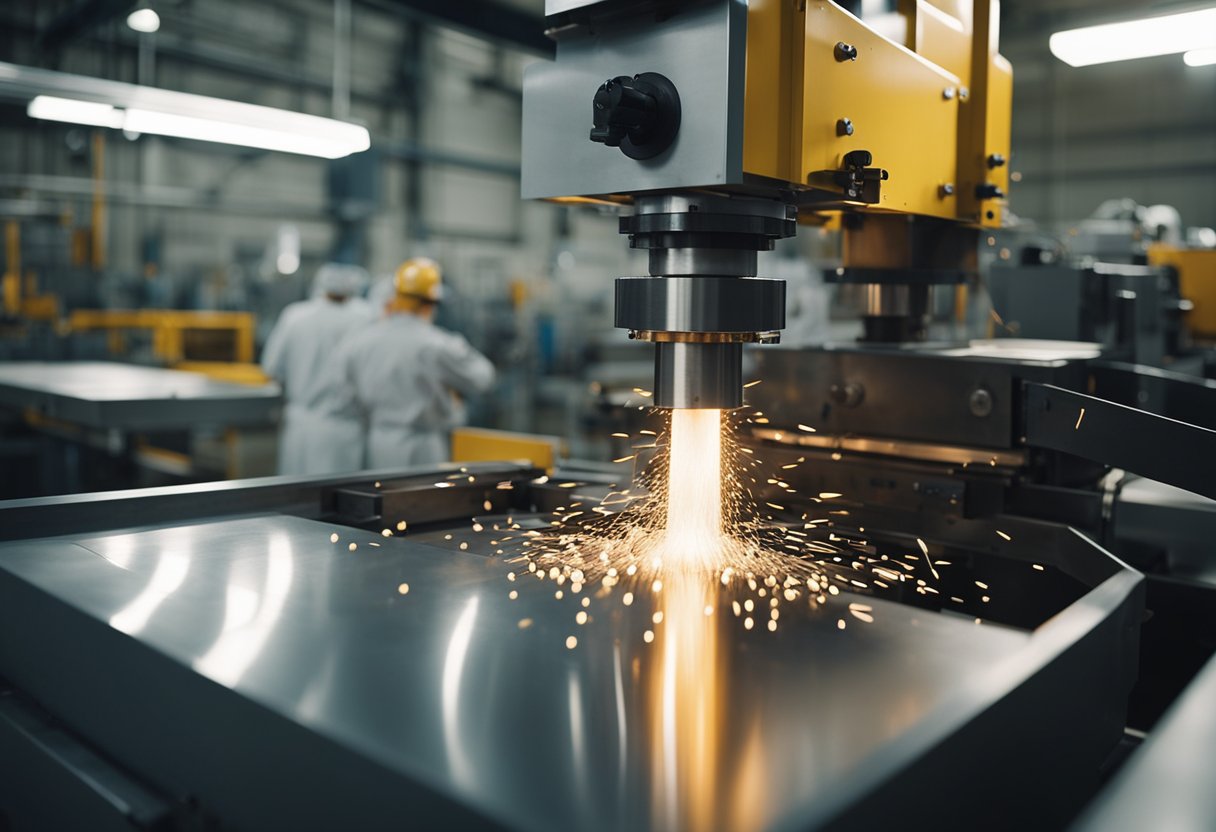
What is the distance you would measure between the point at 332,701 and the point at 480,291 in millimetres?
8477

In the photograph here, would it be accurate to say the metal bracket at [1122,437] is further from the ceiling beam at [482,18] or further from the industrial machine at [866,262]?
the ceiling beam at [482,18]

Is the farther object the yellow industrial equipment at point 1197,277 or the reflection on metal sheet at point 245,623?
the yellow industrial equipment at point 1197,277

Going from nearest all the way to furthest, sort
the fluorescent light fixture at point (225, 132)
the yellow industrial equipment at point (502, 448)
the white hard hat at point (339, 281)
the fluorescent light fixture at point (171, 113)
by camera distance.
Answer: the yellow industrial equipment at point (502, 448) → the fluorescent light fixture at point (171, 113) → the fluorescent light fixture at point (225, 132) → the white hard hat at point (339, 281)

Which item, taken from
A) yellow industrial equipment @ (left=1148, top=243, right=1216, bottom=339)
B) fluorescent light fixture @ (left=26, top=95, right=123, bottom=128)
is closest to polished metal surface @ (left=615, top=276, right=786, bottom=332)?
yellow industrial equipment @ (left=1148, top=243, right=1216, bottom=339)

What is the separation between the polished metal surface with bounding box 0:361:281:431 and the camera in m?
3.37

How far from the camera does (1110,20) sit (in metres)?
2.20

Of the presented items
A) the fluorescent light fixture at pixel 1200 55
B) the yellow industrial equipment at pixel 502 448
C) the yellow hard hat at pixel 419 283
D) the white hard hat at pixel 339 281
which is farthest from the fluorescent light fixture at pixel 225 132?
the fluorescent light fixture at pixel 1200 55

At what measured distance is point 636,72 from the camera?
33.9 inches

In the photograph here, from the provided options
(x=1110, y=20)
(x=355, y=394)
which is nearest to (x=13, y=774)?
(x=1110, y=20)

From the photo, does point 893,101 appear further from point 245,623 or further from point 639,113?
point 245,623

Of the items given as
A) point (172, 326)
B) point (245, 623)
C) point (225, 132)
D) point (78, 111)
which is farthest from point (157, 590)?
point (172, 326)

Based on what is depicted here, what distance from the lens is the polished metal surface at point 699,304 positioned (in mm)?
881

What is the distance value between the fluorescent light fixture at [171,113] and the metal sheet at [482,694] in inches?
114

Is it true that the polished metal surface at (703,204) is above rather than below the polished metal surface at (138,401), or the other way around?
above
